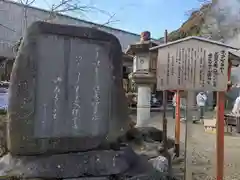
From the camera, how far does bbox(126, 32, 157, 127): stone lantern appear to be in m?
7.92

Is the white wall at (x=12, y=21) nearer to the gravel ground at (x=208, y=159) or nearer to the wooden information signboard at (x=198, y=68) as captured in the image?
the gravel ground at (x=208, y=159)

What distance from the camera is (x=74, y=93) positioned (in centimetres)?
387

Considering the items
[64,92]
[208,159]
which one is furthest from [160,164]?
[208,159]

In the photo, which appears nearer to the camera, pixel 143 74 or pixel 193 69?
pixel 193 69

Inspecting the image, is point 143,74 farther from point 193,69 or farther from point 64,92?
point 64,92

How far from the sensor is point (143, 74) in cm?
807

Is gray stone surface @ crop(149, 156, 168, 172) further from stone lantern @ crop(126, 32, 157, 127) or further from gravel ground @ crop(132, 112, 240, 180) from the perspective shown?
stone lantern @ crop(126, 32, 157, 127)

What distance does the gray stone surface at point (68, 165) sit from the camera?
3.55 m

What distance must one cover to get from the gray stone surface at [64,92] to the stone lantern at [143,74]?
3.91 m

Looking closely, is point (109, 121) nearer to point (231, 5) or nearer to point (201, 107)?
point (201, 107)

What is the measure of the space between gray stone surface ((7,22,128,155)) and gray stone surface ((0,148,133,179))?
4.1 inches

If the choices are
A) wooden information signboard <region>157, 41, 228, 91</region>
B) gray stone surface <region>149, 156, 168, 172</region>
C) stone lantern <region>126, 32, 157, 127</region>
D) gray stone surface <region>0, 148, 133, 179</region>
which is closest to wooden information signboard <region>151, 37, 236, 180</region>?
wooden information signboard <region>157, 41, 228, 91</region>

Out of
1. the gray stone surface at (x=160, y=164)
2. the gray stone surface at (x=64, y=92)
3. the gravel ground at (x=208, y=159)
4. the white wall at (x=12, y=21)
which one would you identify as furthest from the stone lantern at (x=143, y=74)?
the white wall at (x=12, y=21)

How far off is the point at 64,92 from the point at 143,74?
450cm
